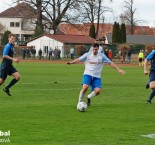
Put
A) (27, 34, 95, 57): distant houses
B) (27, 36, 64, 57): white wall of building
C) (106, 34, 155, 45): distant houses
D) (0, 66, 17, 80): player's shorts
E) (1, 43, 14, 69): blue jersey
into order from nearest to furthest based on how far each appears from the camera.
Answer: (1, 43, 14, 69): blue jersey
(0, 66, 17, 80): player's shorts
(27, 34, 95, 57): distant houses
(27, 36, 64, 57): white wall of building
(106, 34, 155, 45): distant houses

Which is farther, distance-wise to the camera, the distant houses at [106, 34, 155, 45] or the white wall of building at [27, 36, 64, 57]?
the distant houses at [106, 34, 155, 45]

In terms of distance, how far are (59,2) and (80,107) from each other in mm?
75102

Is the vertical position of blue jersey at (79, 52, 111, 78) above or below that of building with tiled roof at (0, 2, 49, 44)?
below

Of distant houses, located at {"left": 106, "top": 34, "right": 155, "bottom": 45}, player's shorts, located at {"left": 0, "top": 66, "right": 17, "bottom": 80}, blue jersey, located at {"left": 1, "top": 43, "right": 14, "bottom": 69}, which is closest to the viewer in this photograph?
blue jersey, located at {"left": 1, "top": 43, "right": 14, "bottom": 69}

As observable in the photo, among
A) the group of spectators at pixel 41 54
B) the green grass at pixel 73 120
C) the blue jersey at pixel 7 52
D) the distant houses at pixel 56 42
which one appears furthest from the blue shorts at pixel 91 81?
the distant houses at pixel 56 42

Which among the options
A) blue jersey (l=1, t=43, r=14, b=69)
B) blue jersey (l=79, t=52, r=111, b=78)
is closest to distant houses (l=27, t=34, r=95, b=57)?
blue jersey (l=1, t=43, r=14, b=69)

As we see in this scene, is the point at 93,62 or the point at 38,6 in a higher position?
the point at 38,6

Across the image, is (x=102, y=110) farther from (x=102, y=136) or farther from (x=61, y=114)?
(x=102, y=136)

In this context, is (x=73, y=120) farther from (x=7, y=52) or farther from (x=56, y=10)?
(x=56, y=10)

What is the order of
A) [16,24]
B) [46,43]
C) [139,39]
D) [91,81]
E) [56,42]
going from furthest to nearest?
[16,24] → [139,39] → [46,43] → [56,42] → [91,81]

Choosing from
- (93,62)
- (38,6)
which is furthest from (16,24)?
(93,62)

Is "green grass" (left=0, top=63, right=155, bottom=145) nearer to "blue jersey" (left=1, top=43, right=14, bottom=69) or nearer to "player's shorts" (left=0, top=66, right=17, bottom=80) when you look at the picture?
"player's shorts" (left=0, top=66, right=17, bottom=80)

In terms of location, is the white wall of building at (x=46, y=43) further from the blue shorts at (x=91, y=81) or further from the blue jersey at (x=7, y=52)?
the blue shorts at (x=91, y=81)

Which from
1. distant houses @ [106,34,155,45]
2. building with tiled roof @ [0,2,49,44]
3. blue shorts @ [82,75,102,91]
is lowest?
blue shorts @ [82,75,102,91]
